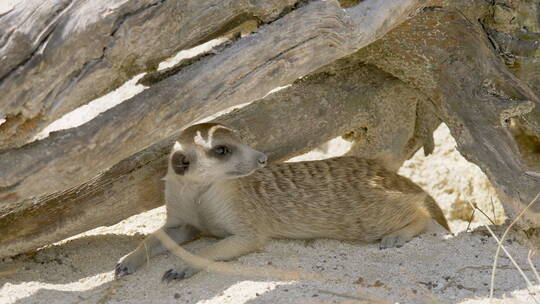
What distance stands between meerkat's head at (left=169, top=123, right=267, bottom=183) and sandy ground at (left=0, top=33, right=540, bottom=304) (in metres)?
0.34

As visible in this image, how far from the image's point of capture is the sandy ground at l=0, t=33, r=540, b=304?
83.6 inches

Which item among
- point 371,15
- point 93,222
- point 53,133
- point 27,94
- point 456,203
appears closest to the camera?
point 27,94

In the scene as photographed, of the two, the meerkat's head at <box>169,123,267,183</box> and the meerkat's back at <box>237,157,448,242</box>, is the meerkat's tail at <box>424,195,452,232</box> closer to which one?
the meerkat's back at <box>237,157,448,242</box>

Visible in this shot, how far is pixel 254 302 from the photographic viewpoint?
2.07 metres

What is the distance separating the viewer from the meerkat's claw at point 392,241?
2.77 m

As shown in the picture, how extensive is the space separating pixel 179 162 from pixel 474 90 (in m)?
1.21

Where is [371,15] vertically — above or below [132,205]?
above

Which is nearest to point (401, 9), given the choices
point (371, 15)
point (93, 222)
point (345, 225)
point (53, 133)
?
point (371, 15)

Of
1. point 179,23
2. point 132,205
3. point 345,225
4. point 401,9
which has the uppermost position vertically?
point 179,23

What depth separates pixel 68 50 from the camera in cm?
185

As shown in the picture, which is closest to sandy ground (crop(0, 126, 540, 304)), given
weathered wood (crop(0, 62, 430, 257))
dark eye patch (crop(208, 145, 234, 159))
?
weathered wood (crop(0, 62, 430, 257))

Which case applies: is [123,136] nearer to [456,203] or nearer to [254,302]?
[254,302]

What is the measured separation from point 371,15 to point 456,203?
2269mm

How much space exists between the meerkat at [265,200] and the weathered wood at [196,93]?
1.61 ft
